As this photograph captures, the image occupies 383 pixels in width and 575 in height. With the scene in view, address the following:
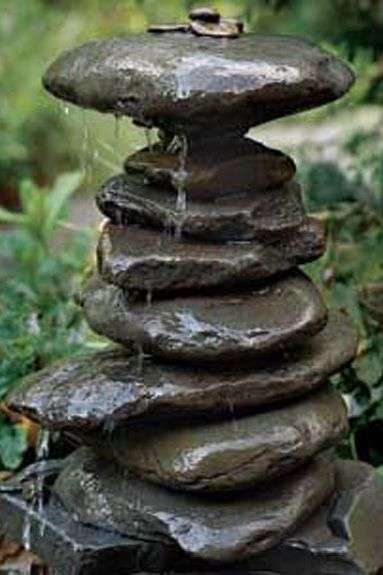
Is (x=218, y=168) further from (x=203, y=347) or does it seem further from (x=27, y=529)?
(x=27, y=529)

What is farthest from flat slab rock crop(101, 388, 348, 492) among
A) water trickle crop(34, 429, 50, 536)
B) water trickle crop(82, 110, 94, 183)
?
water trickle crop(82, 110, 94, 183)

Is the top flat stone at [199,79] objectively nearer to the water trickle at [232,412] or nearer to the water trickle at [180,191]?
the water trickle at [180,191]

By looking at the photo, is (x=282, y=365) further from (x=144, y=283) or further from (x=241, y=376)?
(x=144, y=283)

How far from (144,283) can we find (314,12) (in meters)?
3.71

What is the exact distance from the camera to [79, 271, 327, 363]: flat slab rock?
10.4ft

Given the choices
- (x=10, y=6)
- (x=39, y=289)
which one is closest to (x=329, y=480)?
(x=39, y=289)

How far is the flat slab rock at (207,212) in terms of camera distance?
3.19m

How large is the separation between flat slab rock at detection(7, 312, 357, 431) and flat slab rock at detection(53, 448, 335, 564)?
18 cm

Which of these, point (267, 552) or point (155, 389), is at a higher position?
point (155, 389)

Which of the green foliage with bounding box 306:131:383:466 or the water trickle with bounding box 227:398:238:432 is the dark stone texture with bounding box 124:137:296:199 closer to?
the water trickle with bounding box 227:398:238:432

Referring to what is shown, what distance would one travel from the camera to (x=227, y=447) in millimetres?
3174

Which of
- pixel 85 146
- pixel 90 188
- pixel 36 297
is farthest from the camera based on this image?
pixel 90 188

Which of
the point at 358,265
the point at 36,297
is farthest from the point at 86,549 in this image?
the point at 358,265

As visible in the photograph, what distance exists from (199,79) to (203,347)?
53cm
